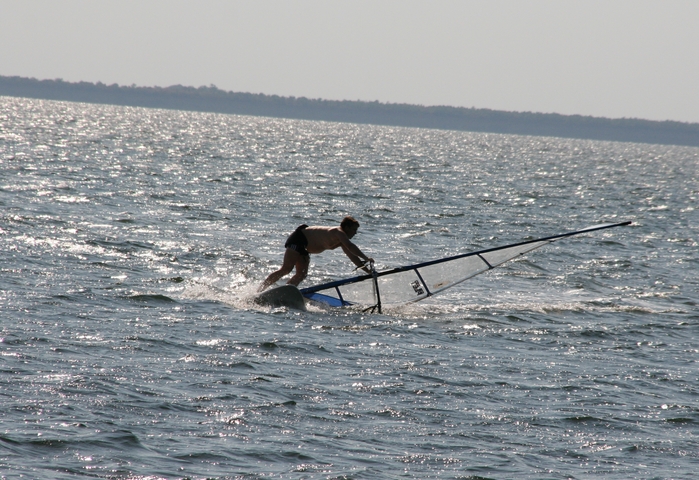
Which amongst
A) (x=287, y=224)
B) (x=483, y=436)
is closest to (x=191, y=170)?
(x=287, y=224)

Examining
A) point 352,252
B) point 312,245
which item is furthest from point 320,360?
point 312,245

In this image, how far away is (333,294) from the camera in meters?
13.6

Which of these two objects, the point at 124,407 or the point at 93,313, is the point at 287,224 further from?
the point at 124,407

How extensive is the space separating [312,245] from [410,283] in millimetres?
1665

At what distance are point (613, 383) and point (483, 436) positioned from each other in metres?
2.66

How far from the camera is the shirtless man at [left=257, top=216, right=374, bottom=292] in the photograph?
1252 cm

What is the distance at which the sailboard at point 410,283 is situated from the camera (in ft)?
43.4

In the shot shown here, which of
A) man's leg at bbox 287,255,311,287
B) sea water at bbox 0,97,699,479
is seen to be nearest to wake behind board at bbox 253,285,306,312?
sea water at bbox 0,97,699,479

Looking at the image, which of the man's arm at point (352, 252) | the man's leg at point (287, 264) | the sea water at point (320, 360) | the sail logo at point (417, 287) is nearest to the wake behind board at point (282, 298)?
the sea water at point (320, 360)

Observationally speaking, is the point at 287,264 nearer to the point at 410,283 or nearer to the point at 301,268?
the point at 301,268

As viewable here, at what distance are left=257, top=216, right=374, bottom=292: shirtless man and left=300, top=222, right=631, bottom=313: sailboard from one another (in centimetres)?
43

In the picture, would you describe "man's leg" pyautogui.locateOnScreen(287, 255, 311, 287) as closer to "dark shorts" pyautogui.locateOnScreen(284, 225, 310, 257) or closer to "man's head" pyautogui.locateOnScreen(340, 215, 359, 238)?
"dark shorts" pyautogui.locateOnScreen(284, 225, 310, 257)

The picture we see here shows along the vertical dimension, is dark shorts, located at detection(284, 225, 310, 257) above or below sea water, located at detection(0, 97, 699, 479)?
above

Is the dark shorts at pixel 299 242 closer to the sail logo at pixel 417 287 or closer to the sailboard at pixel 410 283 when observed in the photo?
the sailboard at pixel 410 283
